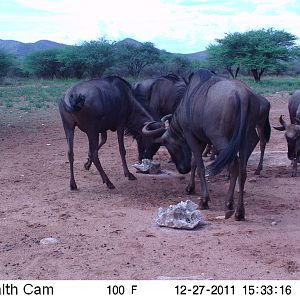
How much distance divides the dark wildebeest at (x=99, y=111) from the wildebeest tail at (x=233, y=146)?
261cm

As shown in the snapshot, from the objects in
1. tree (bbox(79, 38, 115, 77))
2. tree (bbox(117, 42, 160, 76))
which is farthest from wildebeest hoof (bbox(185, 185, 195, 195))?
tree (bbox(117, 42, 160, 76))

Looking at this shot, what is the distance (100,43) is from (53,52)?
521cm

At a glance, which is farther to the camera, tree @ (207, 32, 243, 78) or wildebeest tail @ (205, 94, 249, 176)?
tree @ (207, 32, 243, 78)

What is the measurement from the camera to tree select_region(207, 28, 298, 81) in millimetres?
41531

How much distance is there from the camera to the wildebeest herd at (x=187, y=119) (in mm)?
6508

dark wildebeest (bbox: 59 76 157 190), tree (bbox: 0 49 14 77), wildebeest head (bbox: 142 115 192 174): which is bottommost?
wildebeest head (bbox: 142 115 192 174)

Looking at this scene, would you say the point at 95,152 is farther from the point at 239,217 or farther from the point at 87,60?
the point at 87,60

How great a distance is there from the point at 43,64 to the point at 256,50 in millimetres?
20614

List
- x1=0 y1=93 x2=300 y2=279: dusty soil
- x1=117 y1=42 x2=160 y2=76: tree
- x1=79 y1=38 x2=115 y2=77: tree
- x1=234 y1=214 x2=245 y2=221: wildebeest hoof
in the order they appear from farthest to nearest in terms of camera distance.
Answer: x1=117 y1=42 x2=160 y2=76: tree → x1=79 y1=38 x2=115 y2=77: tree → x1=234 y1=214 x2=245 y2=221: wildebeest hoof → x1=0 y1=93 x2=300 y2=279: dusty soil

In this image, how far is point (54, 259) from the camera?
5367 mm

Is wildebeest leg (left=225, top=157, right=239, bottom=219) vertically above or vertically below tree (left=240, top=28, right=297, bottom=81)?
below

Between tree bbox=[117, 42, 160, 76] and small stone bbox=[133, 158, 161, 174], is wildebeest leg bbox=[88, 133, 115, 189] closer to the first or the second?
small stone bbox=[133, 158, 161, 174]

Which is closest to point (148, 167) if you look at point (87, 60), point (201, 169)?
point (201, 169)

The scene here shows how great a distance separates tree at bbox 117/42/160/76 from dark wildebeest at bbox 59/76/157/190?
4041 centimetres
